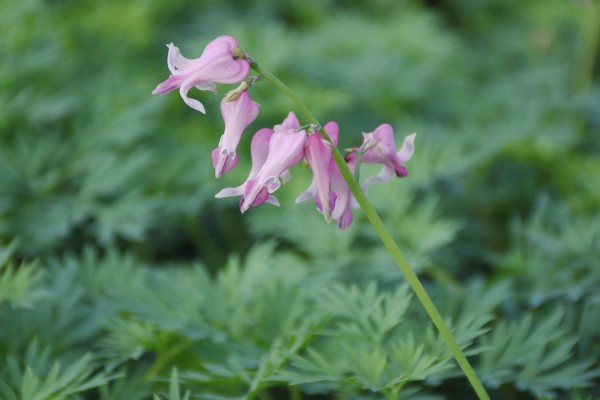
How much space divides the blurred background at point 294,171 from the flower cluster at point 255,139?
598 mm

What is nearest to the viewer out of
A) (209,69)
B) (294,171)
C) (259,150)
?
(209,69)

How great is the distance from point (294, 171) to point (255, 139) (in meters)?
1.71

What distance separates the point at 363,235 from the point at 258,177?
1.40 m

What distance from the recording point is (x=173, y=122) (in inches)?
136

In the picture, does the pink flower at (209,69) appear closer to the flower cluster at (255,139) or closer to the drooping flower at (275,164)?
the flower cluster at (255,139)

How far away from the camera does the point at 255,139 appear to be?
1424mm

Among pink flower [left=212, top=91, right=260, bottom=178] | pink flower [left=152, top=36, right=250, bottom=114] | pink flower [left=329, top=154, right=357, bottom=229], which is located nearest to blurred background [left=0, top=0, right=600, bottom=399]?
pink flower [left=329, top=154, right=357, bottom=229]


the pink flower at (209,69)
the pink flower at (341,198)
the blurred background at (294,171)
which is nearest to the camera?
the pink flower at (209,69)

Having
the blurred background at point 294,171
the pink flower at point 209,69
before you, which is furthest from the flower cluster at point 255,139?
the blurred background at point 294,171

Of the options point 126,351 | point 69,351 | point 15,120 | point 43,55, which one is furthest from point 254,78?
point 43,55

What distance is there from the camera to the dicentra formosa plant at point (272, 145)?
1.34 m

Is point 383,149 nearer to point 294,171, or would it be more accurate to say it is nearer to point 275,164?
point 275,164

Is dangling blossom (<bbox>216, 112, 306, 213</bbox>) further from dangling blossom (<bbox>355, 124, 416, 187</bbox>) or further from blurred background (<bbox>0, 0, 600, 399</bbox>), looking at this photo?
blurred background (<bbox>0, 0, 600, 399</bbox>)

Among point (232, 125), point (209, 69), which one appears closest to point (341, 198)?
point (232, 125)
